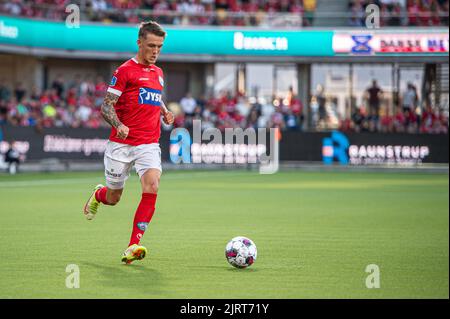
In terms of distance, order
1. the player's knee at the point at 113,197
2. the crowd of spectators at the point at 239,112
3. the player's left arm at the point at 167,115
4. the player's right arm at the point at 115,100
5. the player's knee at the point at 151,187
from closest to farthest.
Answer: the player's right arm at the point at 115,100 → the player's knee at the point at 151,187 → the player's left arm at the point at 167,115 → the player's knee at the point at 113,197 → the crowd of spectators at the point at 239,112

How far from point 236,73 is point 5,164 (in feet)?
51.1

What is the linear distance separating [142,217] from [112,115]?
1.11 meters

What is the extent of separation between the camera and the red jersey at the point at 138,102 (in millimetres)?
10133

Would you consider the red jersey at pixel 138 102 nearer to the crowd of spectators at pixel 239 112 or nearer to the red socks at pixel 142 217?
the red socks at pixel 142 217

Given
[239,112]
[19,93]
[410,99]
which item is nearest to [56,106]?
[19,93]

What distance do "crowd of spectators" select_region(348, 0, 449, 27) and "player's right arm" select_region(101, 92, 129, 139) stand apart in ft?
97.8

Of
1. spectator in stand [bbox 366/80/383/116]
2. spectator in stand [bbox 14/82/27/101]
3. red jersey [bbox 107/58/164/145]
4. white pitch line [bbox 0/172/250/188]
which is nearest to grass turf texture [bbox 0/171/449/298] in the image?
white pitch line [bbox 0/172/250/188]

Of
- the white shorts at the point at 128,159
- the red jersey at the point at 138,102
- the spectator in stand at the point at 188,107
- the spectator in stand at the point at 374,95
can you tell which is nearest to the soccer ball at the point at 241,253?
the white shorts at the point at 128,159

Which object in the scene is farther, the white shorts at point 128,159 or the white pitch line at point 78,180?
the white pitch line at point 78,180

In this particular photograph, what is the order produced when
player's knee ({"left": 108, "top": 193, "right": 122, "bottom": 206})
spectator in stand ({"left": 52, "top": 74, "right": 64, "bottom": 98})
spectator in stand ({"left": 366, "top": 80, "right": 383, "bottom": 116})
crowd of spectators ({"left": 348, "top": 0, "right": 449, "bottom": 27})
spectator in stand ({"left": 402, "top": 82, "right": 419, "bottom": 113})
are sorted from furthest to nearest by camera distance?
spectator in stand ({"left": 366, "top": 80, "right": 383, "bottom": 116})
spectator in stand ({"left": 402, "top": 82, "right": 419, "bottom": 113})
crowd of spectators ({"left": 348, "top": 0, "right": 449, "bottom": 27})
spectator in stand ({"left": 52, "top": 74, "right": 64, "bottom": 98})
player's knee ({"left": 108, "top": 193, "right": 122, "bottom": 206})

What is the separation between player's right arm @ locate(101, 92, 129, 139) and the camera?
32.0 feet

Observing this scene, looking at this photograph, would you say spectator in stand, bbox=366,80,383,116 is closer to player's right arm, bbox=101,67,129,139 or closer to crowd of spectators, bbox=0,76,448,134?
crowd of spectators, bbox=0,76,448,134

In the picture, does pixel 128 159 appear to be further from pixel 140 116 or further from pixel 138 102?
pixel 138 102
